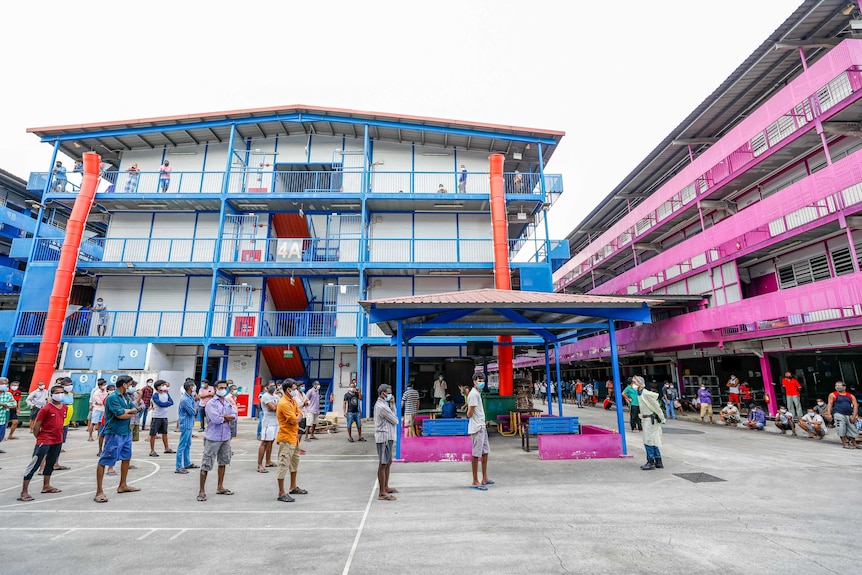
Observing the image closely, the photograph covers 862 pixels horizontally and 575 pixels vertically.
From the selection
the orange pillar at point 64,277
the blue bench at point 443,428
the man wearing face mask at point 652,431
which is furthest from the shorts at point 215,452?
the orange pillar at point 64,277

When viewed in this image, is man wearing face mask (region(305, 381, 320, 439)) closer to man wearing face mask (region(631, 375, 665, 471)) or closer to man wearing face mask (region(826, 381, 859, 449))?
man wearing face mask (region(631, 375, 665, 471))

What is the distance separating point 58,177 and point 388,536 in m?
26.1

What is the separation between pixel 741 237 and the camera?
60.4 ft

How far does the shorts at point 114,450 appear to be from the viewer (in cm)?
653

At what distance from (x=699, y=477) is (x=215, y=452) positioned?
8.58m

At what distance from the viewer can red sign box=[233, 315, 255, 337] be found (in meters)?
19.8

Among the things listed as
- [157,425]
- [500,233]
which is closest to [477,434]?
[157,425]

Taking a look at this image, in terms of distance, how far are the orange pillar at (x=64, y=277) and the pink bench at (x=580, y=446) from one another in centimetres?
1976

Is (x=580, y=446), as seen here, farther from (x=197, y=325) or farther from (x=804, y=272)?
(x=197, y=325)

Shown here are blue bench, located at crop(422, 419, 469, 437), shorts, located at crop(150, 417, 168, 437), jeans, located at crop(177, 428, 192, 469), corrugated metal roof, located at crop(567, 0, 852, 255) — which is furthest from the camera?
corrugated metal roof, located at crop(567, 0, 852, 255)

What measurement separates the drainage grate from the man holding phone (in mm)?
9451

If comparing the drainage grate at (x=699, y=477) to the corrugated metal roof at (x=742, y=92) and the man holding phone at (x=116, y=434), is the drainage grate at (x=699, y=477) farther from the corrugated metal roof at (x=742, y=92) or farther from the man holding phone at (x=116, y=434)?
the corrugated metal roof at (x=742, y=92)

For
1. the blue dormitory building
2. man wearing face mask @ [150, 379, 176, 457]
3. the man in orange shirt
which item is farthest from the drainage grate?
the blue dormitory building

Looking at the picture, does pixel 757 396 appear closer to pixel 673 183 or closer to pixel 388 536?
pixel 673 183
